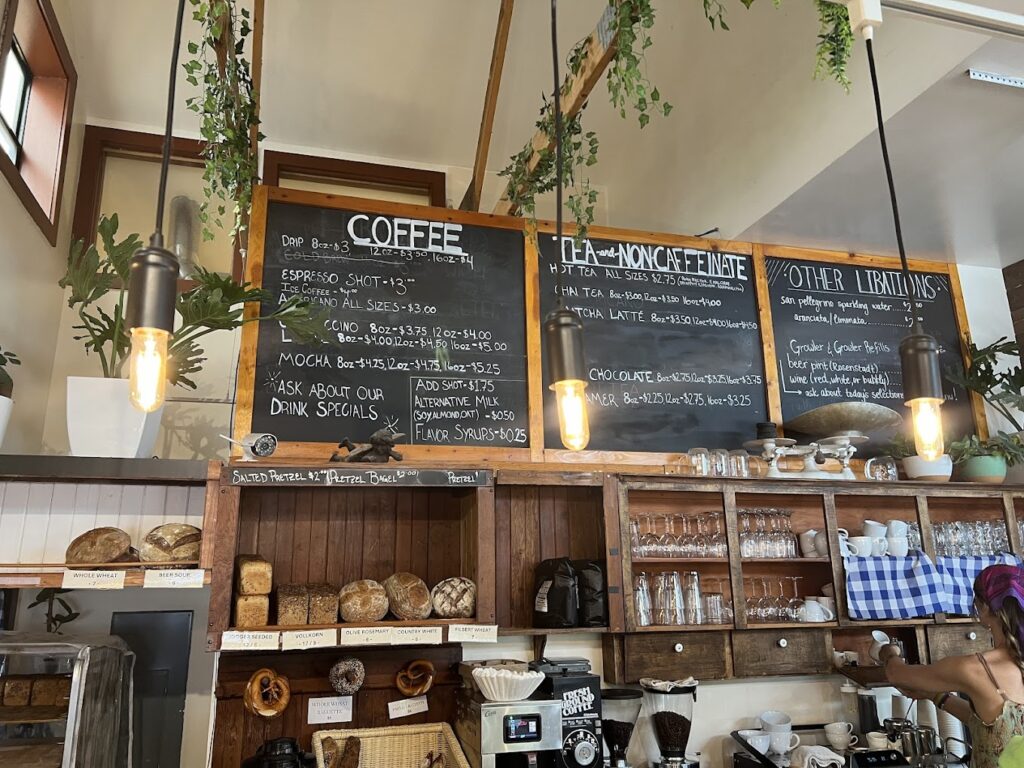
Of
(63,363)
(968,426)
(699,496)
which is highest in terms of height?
(63,363)

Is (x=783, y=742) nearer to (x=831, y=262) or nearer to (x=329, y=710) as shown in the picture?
(x=329, y=710)

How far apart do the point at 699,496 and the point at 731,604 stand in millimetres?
518

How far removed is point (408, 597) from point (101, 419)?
133cm

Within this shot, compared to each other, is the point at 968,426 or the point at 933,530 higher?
the point at 968,426

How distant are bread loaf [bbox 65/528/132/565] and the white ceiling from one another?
274 cm

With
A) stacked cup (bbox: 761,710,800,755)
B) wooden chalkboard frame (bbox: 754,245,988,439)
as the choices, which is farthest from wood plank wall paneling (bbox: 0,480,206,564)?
wooden chalkboard frame (bbox: 754,245,988,439)

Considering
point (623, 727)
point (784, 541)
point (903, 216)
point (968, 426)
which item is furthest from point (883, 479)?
point (623, 727)

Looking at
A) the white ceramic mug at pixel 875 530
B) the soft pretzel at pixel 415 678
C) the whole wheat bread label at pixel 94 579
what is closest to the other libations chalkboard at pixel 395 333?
the whole wheat bread label at pixel 94 579

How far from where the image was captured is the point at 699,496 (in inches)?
146

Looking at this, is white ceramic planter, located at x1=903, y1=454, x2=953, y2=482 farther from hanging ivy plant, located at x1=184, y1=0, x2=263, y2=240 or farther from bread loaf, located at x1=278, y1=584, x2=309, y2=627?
hanging ivy plant, located at x1=184, y1=0, x2=263, y2=240

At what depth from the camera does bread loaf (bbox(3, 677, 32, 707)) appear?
282cm

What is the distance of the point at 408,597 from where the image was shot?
3031 millimetres

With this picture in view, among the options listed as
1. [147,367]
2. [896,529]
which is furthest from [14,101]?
[896,529]

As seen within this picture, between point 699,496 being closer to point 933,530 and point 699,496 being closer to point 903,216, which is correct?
point 933,530
